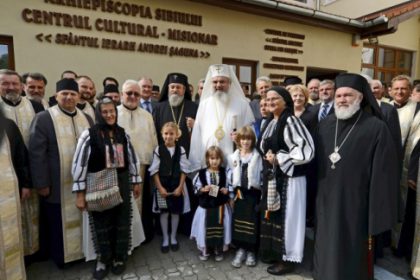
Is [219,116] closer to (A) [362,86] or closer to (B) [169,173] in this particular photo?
(B) [169,173]

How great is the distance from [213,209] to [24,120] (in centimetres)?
228

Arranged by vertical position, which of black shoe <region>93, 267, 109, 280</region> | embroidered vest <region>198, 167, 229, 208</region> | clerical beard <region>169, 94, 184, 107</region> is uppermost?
clerical beard <region>169, 94, 184, 107</region>

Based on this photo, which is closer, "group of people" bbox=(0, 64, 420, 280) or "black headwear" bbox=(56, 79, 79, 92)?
"group of people" bbox=(0, 64, 420, 280)

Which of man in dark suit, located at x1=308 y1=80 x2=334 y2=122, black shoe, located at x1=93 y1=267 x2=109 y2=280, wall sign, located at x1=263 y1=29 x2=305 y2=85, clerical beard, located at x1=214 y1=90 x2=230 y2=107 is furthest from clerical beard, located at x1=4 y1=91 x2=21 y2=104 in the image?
wall sign, located at x1=263 y1=29 x2=305 y2=85

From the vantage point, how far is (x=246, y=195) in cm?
348

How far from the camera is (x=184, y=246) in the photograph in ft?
13.0

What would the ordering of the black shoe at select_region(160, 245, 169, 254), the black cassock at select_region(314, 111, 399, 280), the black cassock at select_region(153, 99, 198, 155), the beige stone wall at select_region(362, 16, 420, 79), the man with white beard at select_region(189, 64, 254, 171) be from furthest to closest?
the beige stone wall at select_region(362, 16, 420, 79)
the black cassock at select_region(153, 99, 198, 155)
the man with white beard at select_region(189, 64, 254, 171)
the black shoe at select_region(160, 245, 169, 254)
the black cassock at select_region(314, 111, 399, 280)

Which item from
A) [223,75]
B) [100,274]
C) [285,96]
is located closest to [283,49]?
[223,75]

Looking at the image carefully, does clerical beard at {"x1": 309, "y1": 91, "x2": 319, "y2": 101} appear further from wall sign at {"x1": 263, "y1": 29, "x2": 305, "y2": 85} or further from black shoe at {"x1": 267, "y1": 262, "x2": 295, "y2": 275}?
wall sign at {"x1": 263, "y1": 29, "x2": 305, "y2": 85}

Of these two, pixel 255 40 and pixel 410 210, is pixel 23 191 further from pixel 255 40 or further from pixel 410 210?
pixel 255 40

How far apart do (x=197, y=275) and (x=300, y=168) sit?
1.57m

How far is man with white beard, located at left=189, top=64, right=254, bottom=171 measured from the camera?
13.1ft

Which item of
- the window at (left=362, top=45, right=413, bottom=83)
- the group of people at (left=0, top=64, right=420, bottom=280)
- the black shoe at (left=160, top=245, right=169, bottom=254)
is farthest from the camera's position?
the window at (left=362, top=45, right=413, bottom=83)

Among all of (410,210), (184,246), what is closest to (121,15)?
(184,246)
